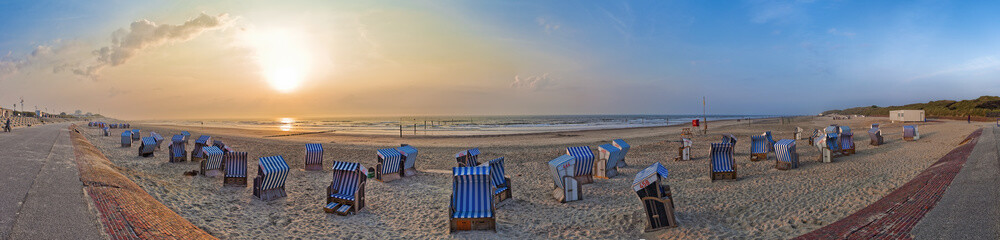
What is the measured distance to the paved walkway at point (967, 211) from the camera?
5410mm

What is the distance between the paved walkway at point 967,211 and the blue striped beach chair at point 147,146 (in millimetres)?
25679

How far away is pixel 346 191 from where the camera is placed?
891 centimetres

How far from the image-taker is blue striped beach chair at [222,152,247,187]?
36.3 feet

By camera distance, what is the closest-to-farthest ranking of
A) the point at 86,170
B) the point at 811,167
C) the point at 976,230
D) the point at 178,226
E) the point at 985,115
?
the point at 976,230 < the point at 178,226 < the point at 86,170 < the point at 811,167 < the point at 985,115

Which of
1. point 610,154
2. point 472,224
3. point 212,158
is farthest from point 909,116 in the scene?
point 212,158

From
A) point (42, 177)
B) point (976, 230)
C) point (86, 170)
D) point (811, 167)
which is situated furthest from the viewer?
point (811, 167)

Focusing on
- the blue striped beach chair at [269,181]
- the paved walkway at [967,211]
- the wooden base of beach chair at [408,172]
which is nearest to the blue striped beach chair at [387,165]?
the wooden base of beach chair at [408,172]

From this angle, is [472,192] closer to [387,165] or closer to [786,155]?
[387,165]

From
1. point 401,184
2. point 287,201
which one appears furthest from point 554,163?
point 287,201

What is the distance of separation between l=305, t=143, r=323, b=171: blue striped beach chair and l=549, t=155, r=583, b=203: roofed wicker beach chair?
9409mm

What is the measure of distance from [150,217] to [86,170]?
664 cm

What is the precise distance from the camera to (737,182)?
431 inches

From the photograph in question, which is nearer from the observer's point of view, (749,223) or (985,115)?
(749,223)

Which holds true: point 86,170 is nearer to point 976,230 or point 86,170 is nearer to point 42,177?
point 42,177
